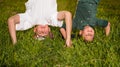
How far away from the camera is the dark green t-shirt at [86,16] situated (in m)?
6.09

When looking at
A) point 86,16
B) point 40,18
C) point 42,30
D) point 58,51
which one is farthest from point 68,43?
point 86,16

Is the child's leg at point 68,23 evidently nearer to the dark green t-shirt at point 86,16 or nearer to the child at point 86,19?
the child at point 86,19

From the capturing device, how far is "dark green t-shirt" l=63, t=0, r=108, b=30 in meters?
6.09

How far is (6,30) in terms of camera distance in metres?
6.48

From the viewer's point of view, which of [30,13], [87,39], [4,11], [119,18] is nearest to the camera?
[87,39]

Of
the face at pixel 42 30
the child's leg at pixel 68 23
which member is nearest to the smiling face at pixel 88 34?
the child's leg at pixel 68 23

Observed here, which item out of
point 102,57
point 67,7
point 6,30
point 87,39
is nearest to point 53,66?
point 102,57

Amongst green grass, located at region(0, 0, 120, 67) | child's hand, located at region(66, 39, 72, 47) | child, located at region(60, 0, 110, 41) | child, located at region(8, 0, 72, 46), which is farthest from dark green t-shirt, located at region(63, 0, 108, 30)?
child's hand, located at region(66, 39, 72, 47)

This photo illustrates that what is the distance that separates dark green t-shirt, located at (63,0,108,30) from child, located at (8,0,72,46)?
0.36m

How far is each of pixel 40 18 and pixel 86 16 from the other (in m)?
0.83

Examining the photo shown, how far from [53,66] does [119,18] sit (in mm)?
3200

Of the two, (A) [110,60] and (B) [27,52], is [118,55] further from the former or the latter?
(B) [27,52]

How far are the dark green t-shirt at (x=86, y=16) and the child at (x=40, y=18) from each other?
36cm

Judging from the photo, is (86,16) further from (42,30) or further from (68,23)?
(42,30)
